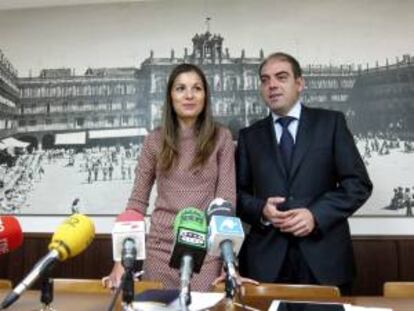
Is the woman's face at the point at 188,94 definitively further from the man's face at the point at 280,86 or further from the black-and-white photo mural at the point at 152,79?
the black-and-white photo mural at the point at 152,79

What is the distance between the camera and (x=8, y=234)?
1230 millimetres

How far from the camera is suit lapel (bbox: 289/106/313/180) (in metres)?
1.94

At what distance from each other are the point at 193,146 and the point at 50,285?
914mm

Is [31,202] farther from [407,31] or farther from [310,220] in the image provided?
[407,31]

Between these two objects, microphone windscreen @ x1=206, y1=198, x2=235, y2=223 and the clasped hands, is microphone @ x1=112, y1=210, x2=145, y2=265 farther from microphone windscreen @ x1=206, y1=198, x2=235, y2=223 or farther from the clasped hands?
the clasped hands

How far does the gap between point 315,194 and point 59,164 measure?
1617 millimetres

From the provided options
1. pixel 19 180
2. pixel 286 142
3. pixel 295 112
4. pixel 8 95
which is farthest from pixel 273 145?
pixel 8 95

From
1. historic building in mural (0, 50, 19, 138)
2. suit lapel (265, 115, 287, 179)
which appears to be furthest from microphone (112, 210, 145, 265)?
historic building in mural (0, 50, 19, 138)

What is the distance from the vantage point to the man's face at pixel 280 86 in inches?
80.7

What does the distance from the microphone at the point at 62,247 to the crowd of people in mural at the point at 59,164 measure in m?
1.57

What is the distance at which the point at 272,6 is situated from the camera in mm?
2617

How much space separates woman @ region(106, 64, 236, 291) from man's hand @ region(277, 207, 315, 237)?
0.24 m

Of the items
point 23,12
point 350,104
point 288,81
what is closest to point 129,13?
point 23,12

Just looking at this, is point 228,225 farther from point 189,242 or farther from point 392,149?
point 392,149
